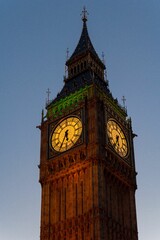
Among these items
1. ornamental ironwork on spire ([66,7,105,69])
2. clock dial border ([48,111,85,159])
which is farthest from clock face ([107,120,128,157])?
ornamental ironwork on spire ([66,7,105,69])

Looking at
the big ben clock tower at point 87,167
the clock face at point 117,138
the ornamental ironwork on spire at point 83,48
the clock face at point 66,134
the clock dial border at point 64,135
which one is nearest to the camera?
the big ben clock tower at point 87,167

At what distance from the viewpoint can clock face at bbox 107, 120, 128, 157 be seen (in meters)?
50.0

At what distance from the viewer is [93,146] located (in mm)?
47344

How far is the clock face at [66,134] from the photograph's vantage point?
4953 centimetres

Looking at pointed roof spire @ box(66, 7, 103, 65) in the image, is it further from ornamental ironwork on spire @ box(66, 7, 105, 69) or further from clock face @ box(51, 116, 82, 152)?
clock face @ box(51, 116, 82, 152)

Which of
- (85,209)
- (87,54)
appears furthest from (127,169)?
(87,54)

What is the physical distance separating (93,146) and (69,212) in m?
5.89

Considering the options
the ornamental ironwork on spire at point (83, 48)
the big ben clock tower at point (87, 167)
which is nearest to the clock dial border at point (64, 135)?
the big ben clock tower at point (87, 167)

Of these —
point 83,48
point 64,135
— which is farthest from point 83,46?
point 64,135

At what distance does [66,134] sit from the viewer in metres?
50.3

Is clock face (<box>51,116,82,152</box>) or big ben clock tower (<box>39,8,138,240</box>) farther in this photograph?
clock face (<box>51,116,82,152</box>)

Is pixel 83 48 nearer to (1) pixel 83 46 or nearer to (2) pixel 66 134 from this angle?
(1) pixel 83 46

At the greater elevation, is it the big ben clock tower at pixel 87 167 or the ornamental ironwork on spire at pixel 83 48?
the ornamental ironwork on spire at pixel 83 48

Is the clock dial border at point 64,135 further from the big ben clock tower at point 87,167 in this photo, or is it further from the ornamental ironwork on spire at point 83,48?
the ornamental ironwork on spire at point 83,48
